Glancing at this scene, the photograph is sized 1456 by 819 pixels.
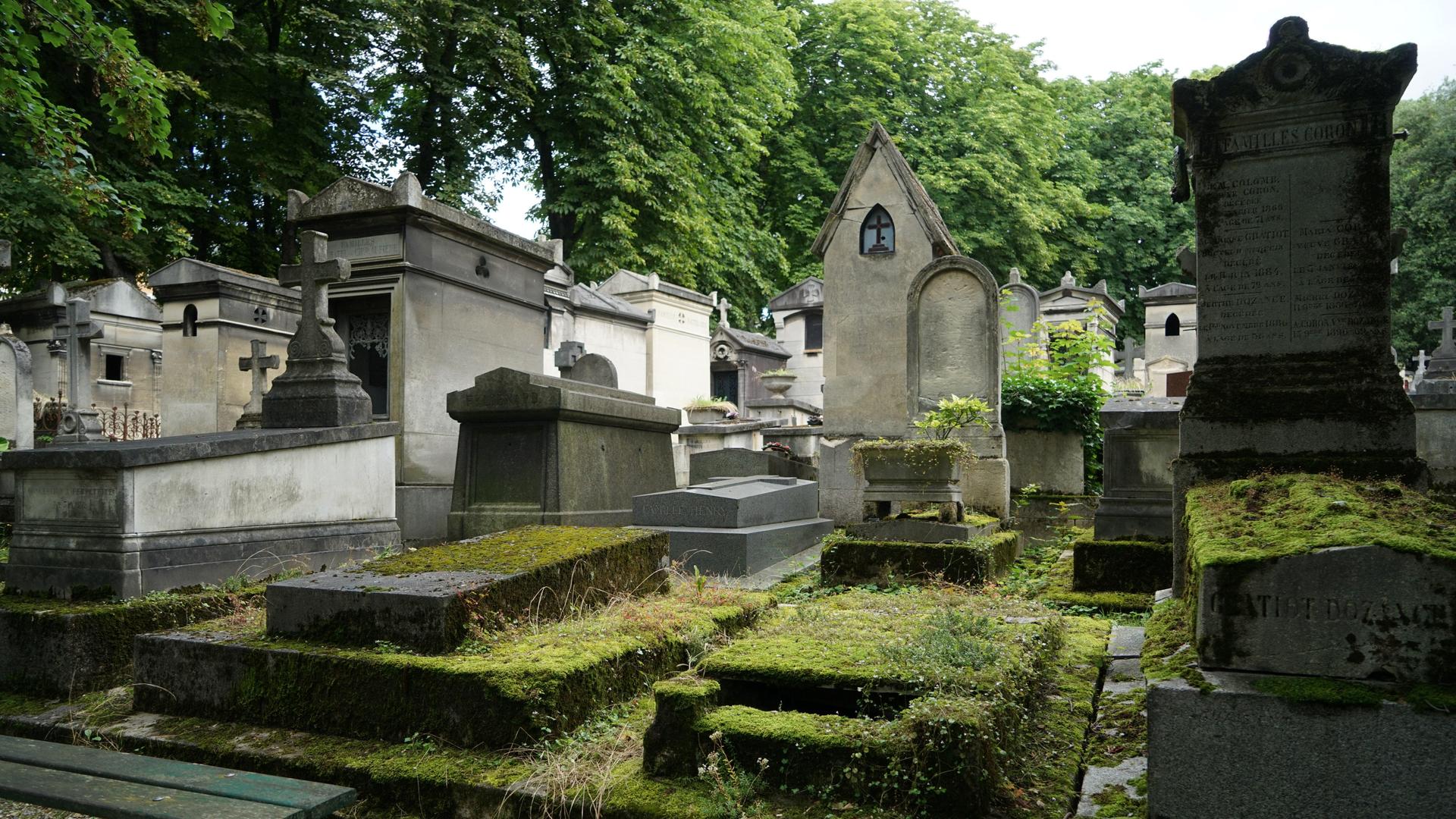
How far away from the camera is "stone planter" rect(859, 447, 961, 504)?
7422 millimetres

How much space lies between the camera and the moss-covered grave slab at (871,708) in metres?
2.59

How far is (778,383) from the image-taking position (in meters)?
20.8

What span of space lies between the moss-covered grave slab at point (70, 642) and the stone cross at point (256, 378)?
5.41 m

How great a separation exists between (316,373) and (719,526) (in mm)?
3427

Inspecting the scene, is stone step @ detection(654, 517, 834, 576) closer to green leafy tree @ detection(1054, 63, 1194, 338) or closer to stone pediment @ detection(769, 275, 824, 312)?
stone pediment @ detection(769, 275, 824, 312)

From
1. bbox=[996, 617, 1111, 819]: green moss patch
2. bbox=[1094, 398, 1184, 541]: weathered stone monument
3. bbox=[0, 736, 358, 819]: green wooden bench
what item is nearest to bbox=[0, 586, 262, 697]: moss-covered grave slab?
bbox=[0, 736, 358, 819]: green wooden bench

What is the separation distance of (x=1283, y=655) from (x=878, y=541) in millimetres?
4448

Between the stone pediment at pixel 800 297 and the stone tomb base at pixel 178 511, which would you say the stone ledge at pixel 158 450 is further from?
the stone pediment at pixel 800 297

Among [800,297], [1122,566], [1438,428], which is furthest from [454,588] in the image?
[800,297]

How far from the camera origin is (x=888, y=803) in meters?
2.61

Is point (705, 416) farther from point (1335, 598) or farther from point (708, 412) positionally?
point (1335, 598)

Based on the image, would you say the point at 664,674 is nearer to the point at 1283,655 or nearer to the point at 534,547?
the point at 534,547

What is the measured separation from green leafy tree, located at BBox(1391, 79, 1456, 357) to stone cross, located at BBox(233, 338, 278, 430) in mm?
34666

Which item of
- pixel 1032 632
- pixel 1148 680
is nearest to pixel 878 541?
A: pixel 1032 632
